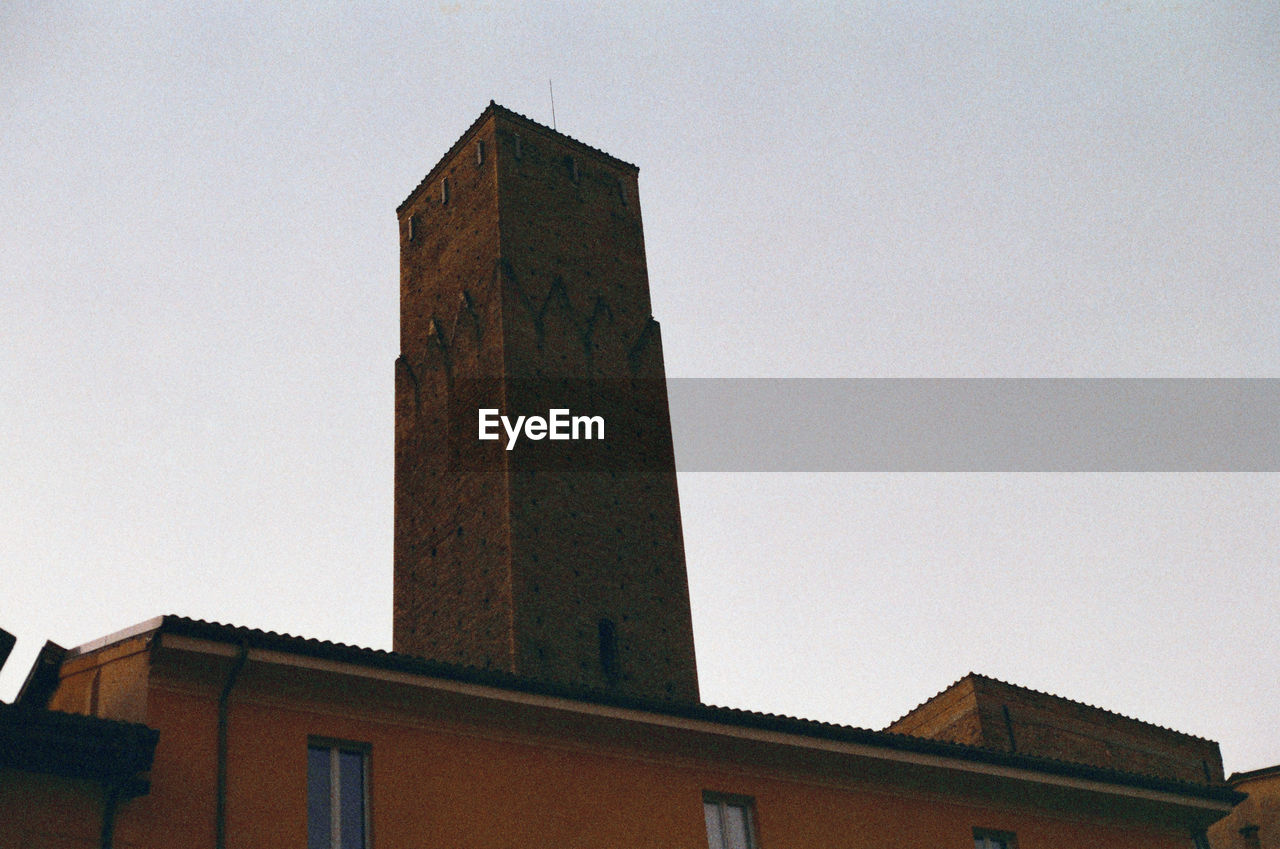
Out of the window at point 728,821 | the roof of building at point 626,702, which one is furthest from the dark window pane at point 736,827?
the roof of building at point 626,702

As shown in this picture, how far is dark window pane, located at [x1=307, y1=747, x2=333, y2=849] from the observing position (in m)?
9.91

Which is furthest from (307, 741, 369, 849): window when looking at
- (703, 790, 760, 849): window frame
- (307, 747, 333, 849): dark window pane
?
(703, 790, 760, 849): window frame

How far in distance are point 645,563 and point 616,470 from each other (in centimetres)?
163

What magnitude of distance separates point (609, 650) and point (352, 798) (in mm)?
11350

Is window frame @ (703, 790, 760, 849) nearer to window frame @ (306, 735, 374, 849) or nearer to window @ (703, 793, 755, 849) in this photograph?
window @ (703, 793, 755, 849)

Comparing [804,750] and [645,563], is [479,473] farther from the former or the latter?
[804,750]

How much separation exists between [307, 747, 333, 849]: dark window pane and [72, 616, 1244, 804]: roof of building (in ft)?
2.33

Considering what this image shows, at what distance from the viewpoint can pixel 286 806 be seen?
32.2ft

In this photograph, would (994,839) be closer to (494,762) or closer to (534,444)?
(494,762)

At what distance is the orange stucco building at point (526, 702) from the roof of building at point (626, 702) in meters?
0.02

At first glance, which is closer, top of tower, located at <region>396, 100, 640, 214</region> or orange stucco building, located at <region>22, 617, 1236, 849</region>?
orange stucco building, located at <region>22, 617, 1236, 849</region>

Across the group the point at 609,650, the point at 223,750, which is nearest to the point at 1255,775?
the point at 609,650

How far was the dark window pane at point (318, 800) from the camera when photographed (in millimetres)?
9914

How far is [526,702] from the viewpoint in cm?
1102
